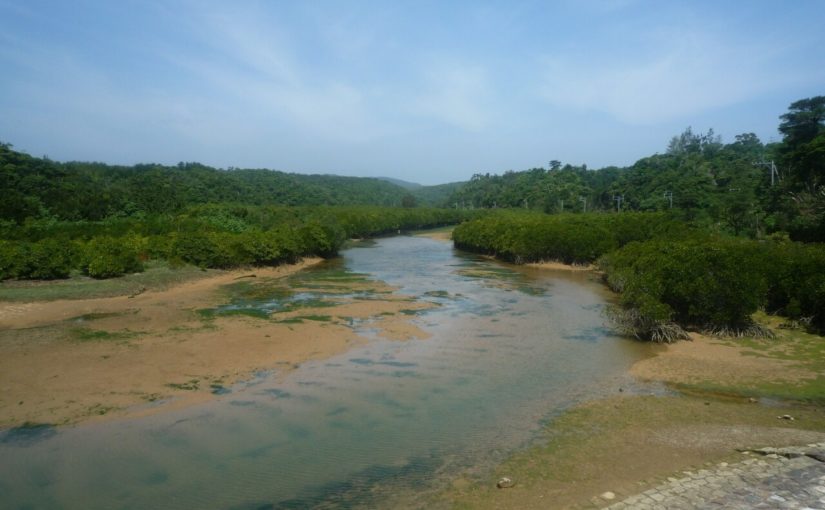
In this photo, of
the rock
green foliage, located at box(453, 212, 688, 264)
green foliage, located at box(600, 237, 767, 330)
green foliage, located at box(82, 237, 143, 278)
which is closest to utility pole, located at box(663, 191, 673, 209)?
green foliage, located at box(453, 212, 688, 264)

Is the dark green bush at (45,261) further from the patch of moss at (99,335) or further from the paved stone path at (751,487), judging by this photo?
the paved stone path at (751,487)

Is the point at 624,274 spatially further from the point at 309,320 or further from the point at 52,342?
the point at 52,342

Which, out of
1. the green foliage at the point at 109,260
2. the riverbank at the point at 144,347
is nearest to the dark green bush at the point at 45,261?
the green foliage at the point at 109,260

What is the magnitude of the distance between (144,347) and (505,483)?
1622 cm

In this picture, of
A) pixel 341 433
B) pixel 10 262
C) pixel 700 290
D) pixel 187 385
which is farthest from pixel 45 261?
pixel 700 290

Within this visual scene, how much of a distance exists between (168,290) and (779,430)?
113 ft

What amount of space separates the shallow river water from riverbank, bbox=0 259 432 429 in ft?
3.99

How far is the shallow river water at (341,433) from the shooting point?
1148 centimetres

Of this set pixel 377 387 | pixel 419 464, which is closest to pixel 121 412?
pixel 377 387

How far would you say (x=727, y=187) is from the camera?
78625mm

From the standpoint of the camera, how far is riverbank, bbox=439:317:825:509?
36.9 ft

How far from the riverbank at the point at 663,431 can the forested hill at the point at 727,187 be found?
25135 millimetres

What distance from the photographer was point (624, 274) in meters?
34.8

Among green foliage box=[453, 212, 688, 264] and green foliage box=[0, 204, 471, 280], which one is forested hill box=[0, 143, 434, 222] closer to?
green foliage box=[0, 204, 471, 280]
